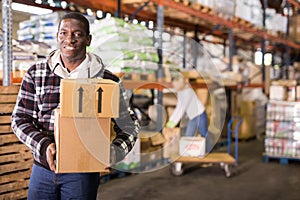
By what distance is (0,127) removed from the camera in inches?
154

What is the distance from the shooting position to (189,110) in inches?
264

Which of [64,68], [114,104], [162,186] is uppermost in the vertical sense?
[64,68]

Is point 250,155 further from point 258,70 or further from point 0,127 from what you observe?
point 0,127

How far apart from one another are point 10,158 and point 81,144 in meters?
2.14

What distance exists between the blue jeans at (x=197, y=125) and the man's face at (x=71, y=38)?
4.70 metres

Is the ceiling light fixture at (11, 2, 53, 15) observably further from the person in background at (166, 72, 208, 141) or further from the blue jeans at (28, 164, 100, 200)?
the blue jeans at (28, 164, 100, 200)

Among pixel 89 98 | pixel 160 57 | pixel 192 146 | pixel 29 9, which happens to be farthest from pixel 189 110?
pixel 89 98

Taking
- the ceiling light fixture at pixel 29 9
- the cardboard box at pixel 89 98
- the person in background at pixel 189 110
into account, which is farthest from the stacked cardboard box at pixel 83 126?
the person in background at pixel 189 110

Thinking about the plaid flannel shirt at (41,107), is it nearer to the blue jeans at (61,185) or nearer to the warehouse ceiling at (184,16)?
the blue jeans at (61,185)

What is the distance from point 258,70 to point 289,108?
415 cm

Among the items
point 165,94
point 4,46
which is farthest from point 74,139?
point 165,94

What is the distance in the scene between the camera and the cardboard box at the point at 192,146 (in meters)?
6.33

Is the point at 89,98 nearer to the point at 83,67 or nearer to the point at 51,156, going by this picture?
the point at 83,67

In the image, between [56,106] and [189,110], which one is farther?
[189,110]
